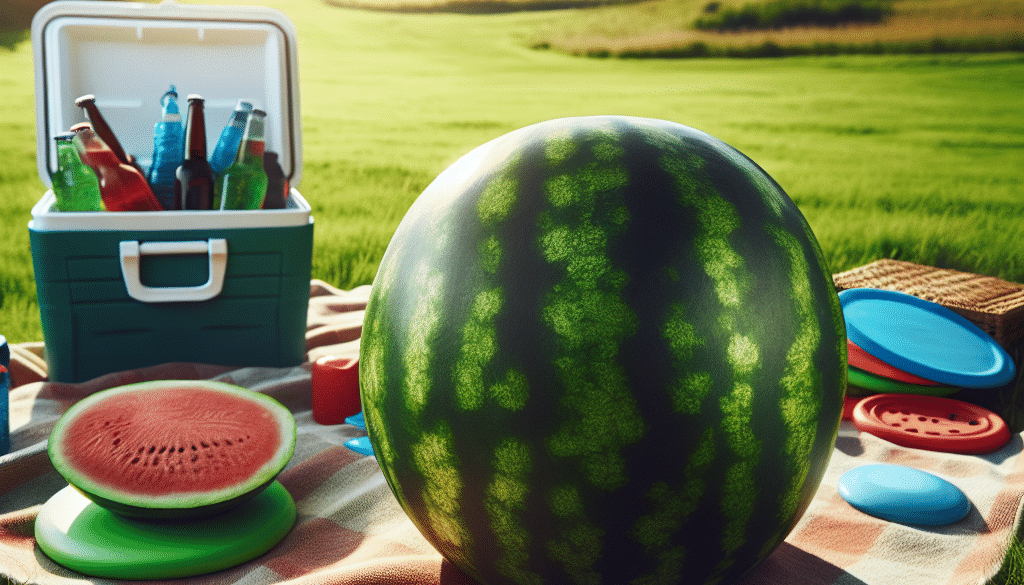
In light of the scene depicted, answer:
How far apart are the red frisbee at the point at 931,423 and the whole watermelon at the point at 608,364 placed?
3.74 ft

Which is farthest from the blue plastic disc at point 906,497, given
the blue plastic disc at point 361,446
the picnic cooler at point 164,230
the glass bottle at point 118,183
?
the glass bottle at point 118,183

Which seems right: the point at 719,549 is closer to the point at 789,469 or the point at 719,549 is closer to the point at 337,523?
the point at 789,469

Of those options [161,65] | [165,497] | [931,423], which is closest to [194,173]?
[161,65]

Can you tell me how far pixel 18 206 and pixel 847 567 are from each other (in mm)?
5090

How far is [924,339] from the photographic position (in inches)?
98.5

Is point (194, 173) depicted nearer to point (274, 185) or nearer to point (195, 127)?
point (195, 127)

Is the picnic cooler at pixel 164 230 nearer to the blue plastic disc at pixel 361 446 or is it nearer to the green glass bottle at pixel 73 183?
the green glass bottle at pixel 73 183

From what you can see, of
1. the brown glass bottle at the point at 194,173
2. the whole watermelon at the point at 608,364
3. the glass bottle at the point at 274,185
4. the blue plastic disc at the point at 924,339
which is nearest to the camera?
the whole watermelon at the point at 608,364

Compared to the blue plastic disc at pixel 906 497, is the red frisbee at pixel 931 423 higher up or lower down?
lower down

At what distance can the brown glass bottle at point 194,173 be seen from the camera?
95.3 inches

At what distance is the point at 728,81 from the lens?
36.3 feet

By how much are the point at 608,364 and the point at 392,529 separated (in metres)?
0.83

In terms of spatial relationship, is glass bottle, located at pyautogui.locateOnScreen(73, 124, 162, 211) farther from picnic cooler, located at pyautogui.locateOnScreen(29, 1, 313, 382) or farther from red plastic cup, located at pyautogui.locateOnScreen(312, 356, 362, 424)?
red plastic cup, located at pyautogui.locateOnScreen(312, 356, 362, 424)

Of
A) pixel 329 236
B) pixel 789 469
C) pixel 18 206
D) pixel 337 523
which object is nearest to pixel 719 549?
pixel 789 469
